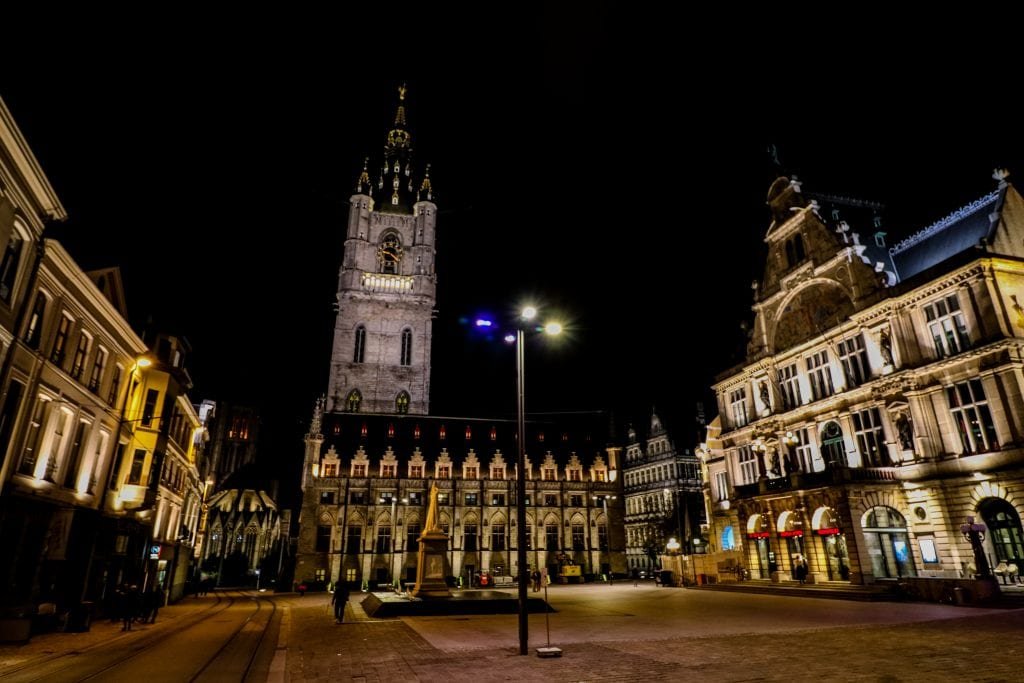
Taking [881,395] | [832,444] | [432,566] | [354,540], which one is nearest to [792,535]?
[832,444]

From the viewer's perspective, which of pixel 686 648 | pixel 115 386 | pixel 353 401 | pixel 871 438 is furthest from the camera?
pixel 353 401

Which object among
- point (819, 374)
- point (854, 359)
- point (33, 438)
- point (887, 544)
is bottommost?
point (887, 544)

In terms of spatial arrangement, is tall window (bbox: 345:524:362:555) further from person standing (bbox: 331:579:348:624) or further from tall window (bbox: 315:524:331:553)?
person standing (bbox: 331:579:348:624)

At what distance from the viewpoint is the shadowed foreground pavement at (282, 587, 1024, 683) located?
10117 millimetres

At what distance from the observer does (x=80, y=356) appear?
21.4 meters

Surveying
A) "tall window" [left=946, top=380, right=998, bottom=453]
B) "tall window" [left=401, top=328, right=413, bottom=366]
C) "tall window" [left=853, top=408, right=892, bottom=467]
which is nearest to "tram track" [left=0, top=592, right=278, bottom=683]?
"tall window" [left=946, top=380, right=998, bottom=453]

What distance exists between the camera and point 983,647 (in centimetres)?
1201

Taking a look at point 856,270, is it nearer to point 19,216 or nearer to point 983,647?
point 983,647

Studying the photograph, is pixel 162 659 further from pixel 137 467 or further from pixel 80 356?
pixel 137 467

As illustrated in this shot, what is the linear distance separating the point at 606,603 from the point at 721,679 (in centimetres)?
1941

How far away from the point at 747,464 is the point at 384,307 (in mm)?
52843

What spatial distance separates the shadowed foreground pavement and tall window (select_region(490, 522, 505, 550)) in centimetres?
4381

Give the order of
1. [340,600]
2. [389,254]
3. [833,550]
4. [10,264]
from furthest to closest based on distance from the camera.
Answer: [389,254] < [833,550] < [340,600] < [10,264]

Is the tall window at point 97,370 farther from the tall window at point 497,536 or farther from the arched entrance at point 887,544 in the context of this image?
the tall window at point 497,536
